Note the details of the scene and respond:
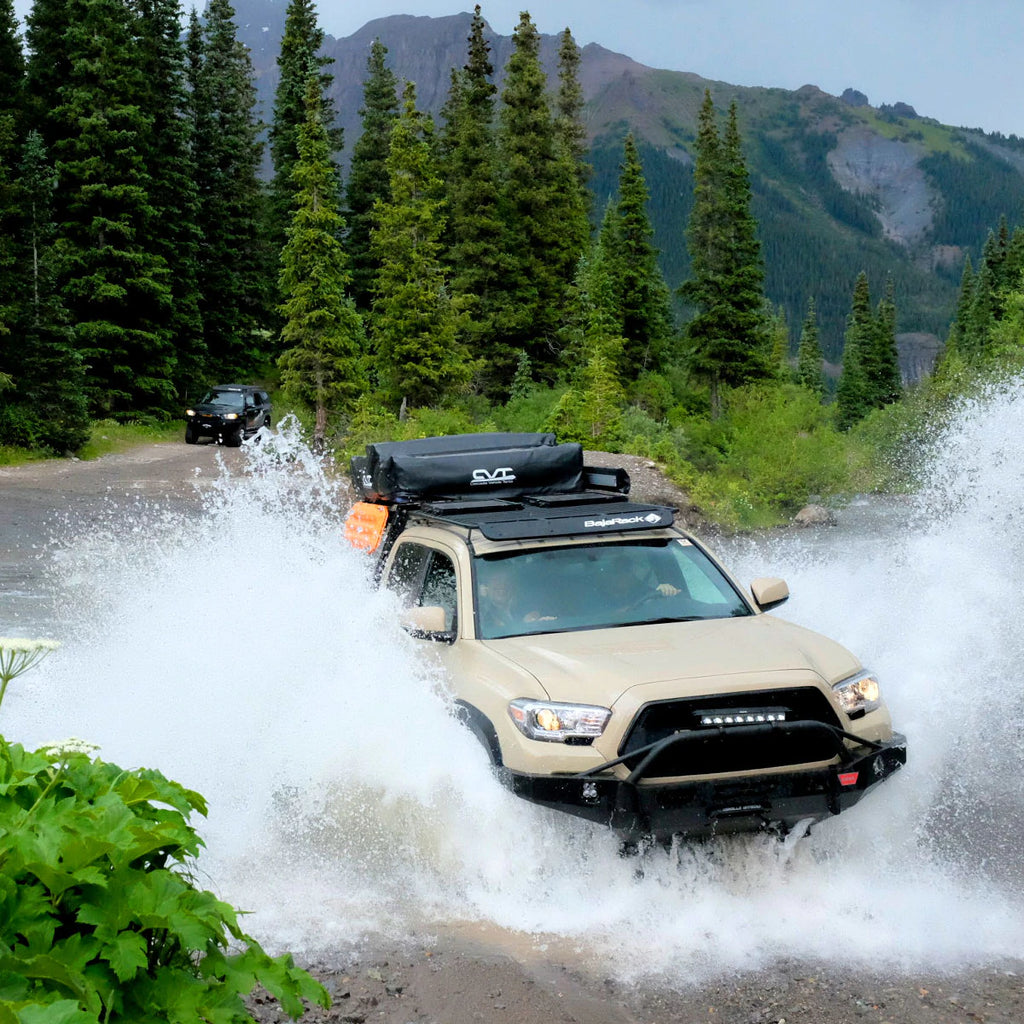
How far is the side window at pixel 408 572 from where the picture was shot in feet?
26.2

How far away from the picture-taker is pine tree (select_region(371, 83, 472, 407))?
39.5m

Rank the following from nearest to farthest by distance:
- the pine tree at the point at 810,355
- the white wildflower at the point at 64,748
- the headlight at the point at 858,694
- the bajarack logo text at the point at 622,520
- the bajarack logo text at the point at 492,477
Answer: the white wildflower at the point at 64,748 < the headlight at the point at 858,694 < the bajarack logo text at the point at 622,520 < the bajarack logo text at the point at 492,477 < the pine tree at the point at 810,355

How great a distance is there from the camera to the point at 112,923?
2646mm

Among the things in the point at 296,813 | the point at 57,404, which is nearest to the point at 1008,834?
the point at 296,813

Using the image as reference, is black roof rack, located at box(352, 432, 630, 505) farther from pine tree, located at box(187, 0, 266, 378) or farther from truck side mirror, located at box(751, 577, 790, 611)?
pine tree, located at box(187, 0, 266, 378)

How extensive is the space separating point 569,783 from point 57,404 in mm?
32474

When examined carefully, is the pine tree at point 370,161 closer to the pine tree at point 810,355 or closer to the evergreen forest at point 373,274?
the evergreen forest at point 373,274

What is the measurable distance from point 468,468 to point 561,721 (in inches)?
141

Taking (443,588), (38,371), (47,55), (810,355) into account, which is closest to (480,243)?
(47,55)

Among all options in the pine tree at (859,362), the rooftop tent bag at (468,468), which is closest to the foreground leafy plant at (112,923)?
the rooftop tent bag at (468,468)

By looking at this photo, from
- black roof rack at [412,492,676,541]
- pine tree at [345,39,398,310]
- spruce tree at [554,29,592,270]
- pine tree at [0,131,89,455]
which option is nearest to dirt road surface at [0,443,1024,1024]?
black roof rack at [412,492,676,541]

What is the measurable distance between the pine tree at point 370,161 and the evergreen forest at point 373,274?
19cm

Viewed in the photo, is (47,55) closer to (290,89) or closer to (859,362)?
(290,89)

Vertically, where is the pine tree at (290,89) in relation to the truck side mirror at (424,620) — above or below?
above
